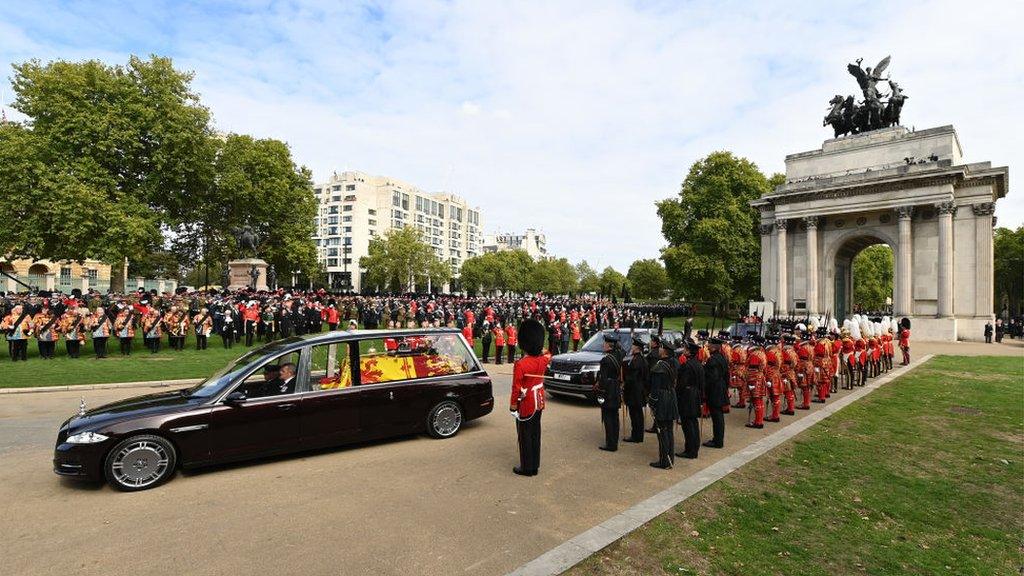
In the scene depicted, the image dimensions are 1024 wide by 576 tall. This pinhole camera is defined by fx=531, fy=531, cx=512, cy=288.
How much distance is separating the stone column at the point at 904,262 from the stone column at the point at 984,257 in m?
3.42

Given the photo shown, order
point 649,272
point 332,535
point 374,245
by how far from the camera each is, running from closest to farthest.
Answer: point 332,535 < point 374,245 < point 649,272

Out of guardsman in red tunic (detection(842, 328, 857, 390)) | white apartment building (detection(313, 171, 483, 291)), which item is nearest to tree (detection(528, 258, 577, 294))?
white apartment building (detection(313, 171, 483, 291))

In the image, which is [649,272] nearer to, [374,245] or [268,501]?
[374,245]

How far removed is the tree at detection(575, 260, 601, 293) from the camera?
412 ft

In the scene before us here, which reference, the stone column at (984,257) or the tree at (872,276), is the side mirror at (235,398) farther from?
the tree at (872,276)

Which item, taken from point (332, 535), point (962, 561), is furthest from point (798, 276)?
point (332, 535)

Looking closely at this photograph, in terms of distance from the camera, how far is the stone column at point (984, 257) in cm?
3341

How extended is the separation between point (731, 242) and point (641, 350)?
138 ft

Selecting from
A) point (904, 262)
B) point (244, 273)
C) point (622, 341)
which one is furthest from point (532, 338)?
point (904, 262)

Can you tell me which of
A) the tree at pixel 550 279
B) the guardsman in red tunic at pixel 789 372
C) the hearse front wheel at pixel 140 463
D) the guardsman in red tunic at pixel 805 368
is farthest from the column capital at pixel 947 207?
the tree at pixel 550 279

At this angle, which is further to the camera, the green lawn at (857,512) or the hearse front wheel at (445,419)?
the hearse front wheel at (445,419)

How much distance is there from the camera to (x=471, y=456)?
24.5 ft

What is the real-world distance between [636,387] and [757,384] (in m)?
2.72

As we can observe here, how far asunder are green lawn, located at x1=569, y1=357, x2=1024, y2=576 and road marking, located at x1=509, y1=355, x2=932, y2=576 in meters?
0.09
